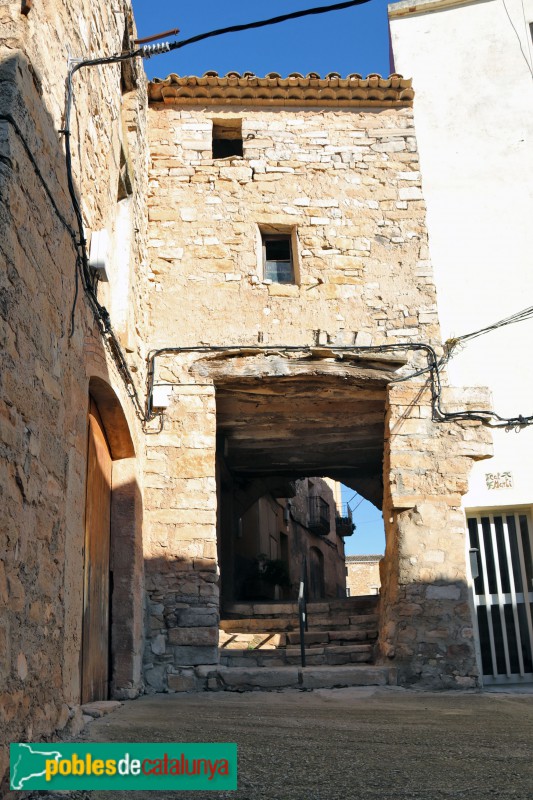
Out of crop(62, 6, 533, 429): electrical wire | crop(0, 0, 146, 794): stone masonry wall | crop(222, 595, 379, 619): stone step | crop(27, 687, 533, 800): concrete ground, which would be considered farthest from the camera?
crop(222, 595, 379, 619): stone step

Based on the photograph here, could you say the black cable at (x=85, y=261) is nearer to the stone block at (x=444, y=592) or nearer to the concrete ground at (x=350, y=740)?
the concrete ground at (x=350, y=740)

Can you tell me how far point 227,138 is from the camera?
8.88 meters

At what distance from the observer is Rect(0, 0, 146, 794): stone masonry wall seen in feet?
10.3

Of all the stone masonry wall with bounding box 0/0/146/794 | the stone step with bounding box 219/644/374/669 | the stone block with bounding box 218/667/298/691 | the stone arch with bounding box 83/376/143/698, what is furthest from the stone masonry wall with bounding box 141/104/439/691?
the stone masonry wall with bounding box 0/0/146/794

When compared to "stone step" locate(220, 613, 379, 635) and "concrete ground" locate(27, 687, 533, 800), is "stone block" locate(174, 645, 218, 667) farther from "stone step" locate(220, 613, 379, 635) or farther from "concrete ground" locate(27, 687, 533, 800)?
"stone step" locate(220, 613, 379, 635)

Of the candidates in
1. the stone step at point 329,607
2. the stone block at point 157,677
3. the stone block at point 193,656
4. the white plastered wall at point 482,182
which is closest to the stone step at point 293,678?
the stone block at point 193,656

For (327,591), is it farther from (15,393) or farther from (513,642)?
(15,393)

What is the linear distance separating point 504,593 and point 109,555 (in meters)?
3.92

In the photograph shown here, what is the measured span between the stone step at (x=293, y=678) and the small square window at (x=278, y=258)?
12.3 feet

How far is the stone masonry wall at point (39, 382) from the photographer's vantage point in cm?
313

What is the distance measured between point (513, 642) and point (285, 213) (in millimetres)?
4775

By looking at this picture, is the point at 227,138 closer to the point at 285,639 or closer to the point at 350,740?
the point at 285,639

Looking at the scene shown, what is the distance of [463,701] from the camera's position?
5.87 meters

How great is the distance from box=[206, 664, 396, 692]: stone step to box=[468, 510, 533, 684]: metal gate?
1.39 metres
